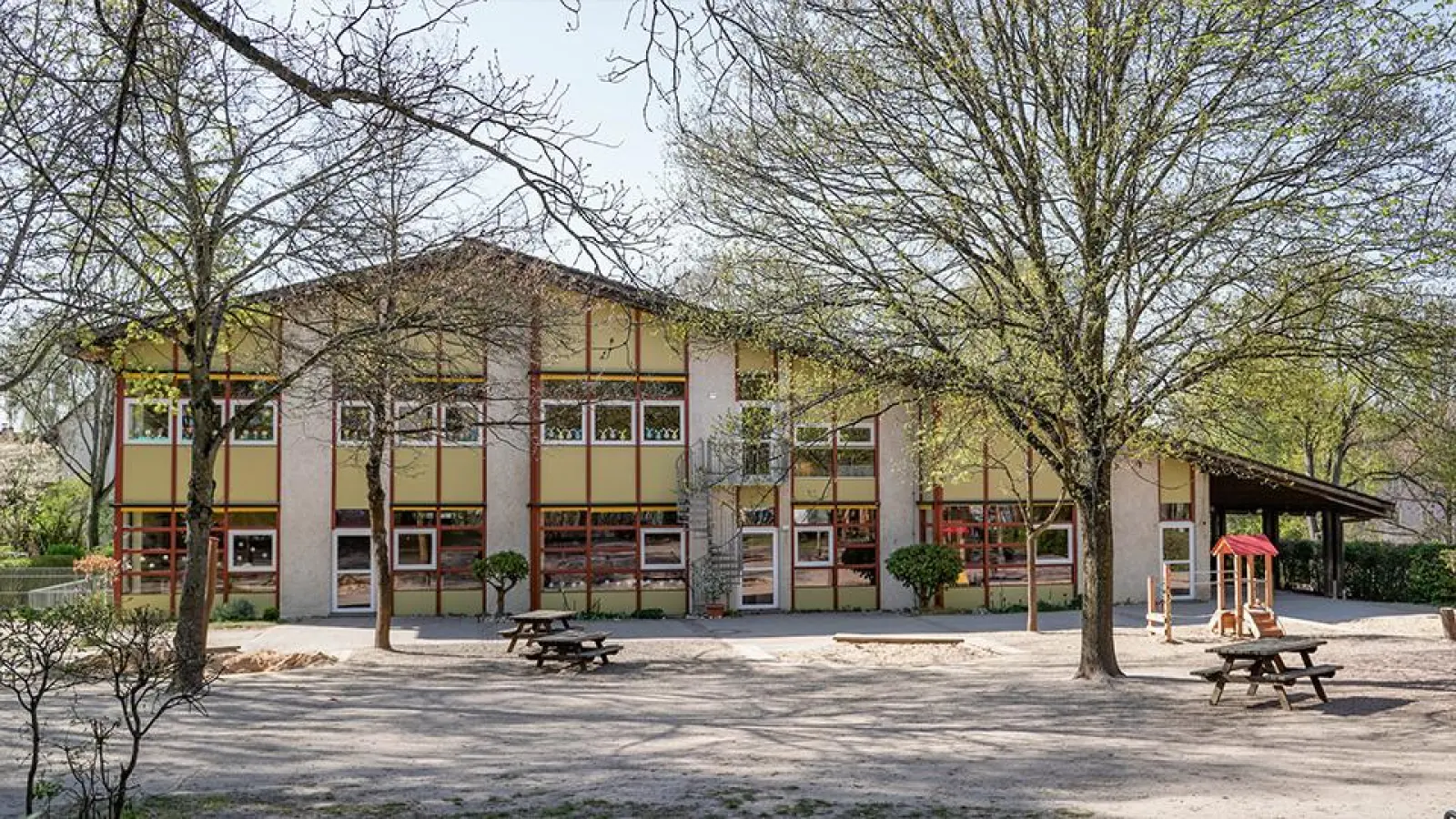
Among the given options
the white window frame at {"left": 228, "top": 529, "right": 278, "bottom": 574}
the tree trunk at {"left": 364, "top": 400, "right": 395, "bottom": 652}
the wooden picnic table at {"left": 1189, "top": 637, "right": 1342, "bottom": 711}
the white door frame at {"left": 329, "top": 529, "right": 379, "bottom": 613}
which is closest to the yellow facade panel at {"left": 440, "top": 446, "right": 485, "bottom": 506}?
the white door frame at {"left": 329, "top": 529, "right": 379, "bottom": 613}

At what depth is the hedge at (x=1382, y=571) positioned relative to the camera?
2936cm

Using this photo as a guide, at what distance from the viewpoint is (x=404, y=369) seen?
15.3 metres

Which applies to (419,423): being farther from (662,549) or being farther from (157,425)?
(662,549)

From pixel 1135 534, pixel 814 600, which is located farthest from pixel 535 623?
pixel 1135 534

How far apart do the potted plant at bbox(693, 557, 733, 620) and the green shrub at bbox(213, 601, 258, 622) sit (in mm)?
9213

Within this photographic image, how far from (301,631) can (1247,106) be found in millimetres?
18825

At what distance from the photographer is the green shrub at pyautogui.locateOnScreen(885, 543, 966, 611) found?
2842cm

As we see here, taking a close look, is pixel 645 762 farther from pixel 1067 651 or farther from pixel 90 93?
pixel 1067 651

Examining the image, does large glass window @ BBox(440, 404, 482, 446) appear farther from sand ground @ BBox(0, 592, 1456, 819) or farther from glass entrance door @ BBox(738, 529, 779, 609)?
glass entrance door @ BBox(738, 529, 779, 609)

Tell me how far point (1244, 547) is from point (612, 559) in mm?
12769

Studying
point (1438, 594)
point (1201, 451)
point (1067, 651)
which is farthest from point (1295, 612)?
point (1201, 451)

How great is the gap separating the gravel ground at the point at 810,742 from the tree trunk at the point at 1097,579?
51 centimetres

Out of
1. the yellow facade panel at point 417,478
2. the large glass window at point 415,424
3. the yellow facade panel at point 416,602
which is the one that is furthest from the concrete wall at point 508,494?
the large glass window at point 415,424

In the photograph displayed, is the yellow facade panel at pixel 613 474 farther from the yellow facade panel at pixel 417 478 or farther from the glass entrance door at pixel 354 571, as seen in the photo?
the glass entrance door at pixel 354 571
